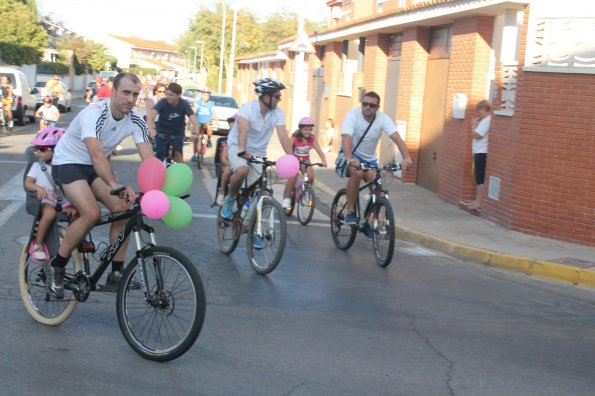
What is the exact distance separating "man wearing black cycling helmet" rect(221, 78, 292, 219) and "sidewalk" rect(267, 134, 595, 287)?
285 cm

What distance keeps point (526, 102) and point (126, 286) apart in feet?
25.4

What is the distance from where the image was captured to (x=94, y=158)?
545 cm

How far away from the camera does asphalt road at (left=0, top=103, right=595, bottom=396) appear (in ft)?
16.6

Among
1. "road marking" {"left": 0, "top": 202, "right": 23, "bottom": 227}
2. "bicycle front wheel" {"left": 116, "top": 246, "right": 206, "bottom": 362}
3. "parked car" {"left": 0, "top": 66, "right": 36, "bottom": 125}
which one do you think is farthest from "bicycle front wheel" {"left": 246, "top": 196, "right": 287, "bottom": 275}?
"parked car" {"left": 0, "top": 66, "right": 36, "bottom": 125}

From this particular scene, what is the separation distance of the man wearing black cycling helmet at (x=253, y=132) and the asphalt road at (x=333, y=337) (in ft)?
2.80

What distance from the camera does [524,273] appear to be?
9.67m

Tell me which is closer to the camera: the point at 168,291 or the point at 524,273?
the point at 168,291

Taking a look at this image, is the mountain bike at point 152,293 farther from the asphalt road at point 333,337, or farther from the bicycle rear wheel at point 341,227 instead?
the bicycle rear wheel at point 341,227

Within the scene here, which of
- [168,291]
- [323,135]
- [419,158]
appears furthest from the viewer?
[323,135]

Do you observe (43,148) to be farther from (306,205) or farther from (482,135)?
(482,135)

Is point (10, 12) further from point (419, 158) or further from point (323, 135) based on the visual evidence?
point (419, 158)

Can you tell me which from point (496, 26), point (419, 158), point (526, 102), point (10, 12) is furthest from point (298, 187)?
point (10, 12)

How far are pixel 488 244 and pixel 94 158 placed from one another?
641 centimetres

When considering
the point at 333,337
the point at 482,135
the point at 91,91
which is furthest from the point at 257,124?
the point at 91,91
